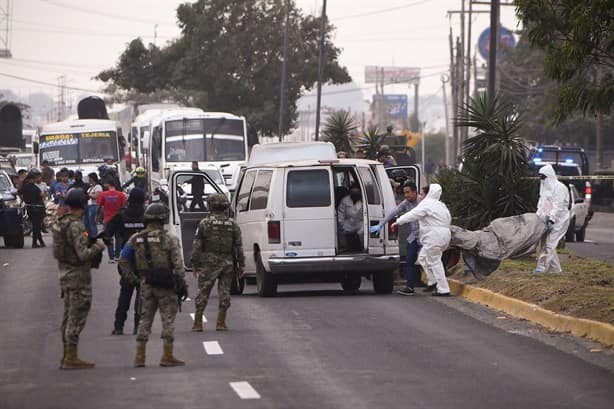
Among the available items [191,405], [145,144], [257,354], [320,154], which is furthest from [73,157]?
[191,405]

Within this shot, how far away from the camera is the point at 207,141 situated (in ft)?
138

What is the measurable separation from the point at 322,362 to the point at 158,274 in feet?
5.89

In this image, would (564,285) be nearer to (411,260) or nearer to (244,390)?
(411,260)

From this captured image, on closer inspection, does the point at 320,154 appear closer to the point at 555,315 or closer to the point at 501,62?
the point at 555,315

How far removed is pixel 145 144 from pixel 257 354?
34653 mm

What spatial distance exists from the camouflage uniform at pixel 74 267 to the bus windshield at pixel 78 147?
35.4m

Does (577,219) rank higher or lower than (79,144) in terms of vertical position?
lower

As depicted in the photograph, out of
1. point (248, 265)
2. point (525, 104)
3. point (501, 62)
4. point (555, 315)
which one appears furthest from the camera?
point (501, 62)

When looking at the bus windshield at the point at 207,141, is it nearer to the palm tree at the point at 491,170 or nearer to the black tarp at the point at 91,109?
the black tarp at the point at 91,109

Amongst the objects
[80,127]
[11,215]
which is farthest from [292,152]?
[80,127]

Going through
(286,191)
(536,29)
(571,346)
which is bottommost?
(571,346)

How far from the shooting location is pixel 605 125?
249 feet

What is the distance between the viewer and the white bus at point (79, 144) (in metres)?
47.5

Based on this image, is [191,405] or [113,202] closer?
[191,405]
